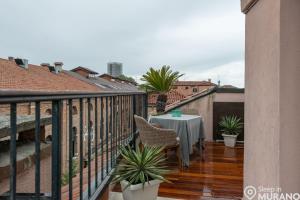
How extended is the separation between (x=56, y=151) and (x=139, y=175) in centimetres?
98

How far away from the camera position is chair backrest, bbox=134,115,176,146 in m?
3.26

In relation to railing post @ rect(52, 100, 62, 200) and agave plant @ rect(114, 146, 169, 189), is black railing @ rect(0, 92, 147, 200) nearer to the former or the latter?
railing post @ rect(52, 100, 62, 200)

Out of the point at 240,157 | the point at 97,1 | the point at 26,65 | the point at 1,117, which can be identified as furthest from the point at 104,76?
the point at 1,117

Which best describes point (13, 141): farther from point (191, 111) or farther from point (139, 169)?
point (191, 111)

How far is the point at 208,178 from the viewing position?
309 centimetres

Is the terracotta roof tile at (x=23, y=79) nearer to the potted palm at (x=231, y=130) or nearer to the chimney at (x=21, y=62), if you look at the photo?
the chimney at (x=21, y=62)

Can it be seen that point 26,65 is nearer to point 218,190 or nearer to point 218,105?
point 218,105

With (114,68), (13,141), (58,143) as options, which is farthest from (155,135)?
(114,68)

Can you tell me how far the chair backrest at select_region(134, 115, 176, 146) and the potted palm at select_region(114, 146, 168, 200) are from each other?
Answer: 0.97m

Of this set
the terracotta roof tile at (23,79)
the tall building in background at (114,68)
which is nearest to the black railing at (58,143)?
the terracotta roof tile at (23,79)

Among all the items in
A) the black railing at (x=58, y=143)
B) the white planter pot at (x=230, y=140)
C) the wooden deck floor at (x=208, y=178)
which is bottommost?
the wooden deck floor at (x=208, y=178)

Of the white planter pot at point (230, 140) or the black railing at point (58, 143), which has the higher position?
the black railing at point (58, 143)

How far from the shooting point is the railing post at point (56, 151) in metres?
1.30

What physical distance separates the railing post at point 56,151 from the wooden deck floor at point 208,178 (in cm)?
143
